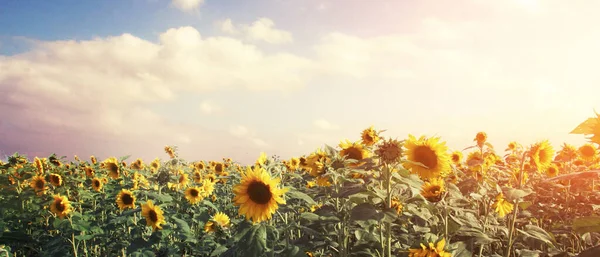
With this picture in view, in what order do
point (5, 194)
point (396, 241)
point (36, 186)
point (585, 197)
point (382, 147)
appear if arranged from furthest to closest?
1. point (5, 194)
2. point (36, 186)
3. point (585, 197)
4. point (396, 241)
5. point (382, 147)

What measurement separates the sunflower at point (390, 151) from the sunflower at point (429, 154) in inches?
30.1

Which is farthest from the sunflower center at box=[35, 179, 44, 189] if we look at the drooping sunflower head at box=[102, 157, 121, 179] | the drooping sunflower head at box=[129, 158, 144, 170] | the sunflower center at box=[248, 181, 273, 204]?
the sunflower center at box=[248, 181, 273, 204]

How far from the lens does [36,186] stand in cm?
791

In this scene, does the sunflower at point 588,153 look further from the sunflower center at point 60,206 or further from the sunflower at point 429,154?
the sunflower center at point 60,206

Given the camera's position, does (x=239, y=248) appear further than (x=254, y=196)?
No

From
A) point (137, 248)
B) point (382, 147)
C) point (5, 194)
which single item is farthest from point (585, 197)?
point (5, 194)

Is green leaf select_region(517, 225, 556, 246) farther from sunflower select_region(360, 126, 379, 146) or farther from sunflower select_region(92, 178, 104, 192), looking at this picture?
sunflower select_region(92, 178, 104, 192)

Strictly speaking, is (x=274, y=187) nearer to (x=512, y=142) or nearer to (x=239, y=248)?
(x=239, y=248)

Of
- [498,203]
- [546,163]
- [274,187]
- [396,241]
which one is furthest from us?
[546,163]

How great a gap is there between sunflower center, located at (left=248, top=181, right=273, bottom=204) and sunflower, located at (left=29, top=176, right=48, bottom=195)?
652 cm

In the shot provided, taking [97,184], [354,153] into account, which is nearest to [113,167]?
[97,184]

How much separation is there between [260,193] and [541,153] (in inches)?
169

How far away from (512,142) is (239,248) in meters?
8.93

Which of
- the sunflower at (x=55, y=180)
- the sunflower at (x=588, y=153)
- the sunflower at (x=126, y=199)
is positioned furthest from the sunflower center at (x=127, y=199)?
the sunflower at (x=588, y=153)
